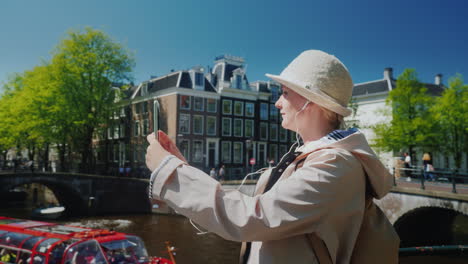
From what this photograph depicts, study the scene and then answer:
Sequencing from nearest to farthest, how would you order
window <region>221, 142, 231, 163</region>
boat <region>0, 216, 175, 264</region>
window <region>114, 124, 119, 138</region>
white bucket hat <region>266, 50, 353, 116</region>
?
white bucket hat <region>266, 50, 353, 116</region>
boat <region>0, 216, 175, 264</region>
window <region>221, 142, 231, 163</region>
window <region>114, 124, 119, 138</region>

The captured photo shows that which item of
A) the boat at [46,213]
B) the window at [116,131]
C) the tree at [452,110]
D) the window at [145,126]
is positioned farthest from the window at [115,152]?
the tree at [452,110]

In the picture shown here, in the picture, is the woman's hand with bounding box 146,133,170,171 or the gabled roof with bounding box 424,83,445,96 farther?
the gabled roof with bounding box 424,83,445,96

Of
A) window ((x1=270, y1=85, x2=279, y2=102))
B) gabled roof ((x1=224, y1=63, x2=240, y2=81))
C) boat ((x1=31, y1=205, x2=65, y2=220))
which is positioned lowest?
boat ((x1=31, y1=205, x2=65, y2=220))

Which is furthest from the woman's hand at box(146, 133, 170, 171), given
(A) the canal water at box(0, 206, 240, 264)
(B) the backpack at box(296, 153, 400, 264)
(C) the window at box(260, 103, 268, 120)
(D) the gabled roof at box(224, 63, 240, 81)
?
(C) the window at box(260, 103, 268, 120)

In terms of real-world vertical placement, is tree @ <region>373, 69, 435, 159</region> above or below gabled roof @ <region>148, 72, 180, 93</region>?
below

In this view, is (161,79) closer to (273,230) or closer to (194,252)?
(194,252)

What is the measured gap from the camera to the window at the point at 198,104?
3328 centimetres

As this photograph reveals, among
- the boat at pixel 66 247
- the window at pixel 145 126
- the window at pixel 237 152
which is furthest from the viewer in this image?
the window at pixel 237 152

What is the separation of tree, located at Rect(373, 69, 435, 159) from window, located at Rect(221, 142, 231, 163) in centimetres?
1160

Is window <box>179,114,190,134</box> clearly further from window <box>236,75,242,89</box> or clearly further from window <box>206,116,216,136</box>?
window <box>236,75,242,89</box>

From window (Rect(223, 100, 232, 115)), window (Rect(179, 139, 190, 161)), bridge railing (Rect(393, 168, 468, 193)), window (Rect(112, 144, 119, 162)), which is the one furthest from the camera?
window (Rect(112, 144, 119, 162))

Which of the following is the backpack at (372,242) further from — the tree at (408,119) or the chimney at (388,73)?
the chimney at (388,73)

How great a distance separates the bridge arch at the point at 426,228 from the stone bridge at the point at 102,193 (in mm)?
16427

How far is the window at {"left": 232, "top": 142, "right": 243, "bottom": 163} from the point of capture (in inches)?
1384
